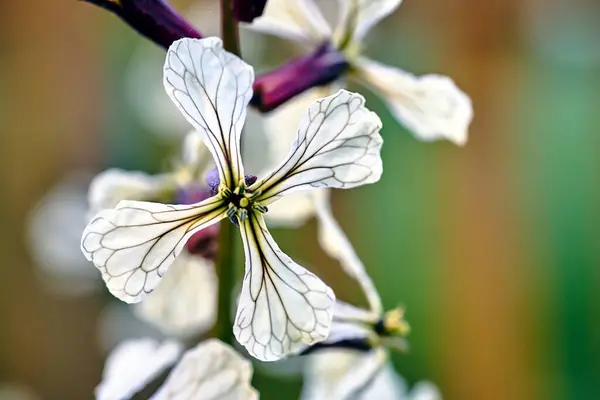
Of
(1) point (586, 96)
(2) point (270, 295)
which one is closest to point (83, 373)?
(1) point (586, 96)

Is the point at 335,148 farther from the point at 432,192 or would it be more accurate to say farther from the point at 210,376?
the point at 432,192

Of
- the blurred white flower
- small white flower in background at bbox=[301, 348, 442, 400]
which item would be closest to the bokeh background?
the blurred white flower

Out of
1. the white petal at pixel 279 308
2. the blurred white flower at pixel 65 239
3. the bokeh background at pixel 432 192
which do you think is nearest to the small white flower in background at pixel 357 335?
the white petal at pixel 279 308

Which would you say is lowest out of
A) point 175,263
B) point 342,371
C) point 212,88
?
point 342,371

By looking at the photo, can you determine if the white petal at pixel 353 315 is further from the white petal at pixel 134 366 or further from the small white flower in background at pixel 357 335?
the white petal at pixel 134 366

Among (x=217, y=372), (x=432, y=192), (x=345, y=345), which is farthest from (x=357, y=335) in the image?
(x=432, y=192)

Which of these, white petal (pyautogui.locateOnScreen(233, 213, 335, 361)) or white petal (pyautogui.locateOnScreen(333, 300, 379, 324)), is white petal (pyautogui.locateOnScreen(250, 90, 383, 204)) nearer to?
white petal (pyautogui.locateOnScreen(233, 213, 335, 361))
